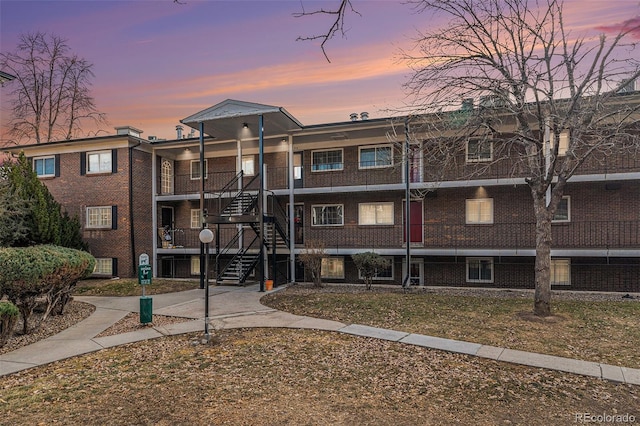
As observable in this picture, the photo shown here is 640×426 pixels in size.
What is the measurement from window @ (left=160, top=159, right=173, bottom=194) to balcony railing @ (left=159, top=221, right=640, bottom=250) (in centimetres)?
559

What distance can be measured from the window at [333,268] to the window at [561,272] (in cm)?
894

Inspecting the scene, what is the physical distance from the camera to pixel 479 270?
16422 mm

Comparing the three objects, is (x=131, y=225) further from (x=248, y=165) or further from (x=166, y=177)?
(x=248, y=165)

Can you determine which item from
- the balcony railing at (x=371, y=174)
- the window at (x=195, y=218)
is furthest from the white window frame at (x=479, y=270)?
the window at (x=195, y=218)

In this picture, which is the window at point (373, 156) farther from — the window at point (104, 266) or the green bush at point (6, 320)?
the window at point (104, 266)

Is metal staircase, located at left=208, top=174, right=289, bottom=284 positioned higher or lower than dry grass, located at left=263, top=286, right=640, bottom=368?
higher

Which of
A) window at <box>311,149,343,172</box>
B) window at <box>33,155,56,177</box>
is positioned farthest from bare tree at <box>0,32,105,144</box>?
window at <box>311,149,343,172</box>

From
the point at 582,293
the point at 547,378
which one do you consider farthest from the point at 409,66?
the point at 582,293

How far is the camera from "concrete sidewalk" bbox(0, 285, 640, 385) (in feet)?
22.0

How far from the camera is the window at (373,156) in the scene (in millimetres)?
17484

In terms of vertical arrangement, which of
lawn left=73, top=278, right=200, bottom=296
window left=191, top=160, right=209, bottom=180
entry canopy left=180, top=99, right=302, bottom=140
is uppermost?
entry canopy left=180, top=99, right=302, bottom=140

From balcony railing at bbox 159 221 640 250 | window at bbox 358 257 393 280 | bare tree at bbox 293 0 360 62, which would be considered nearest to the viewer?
bare tree at bbox 293 0 360 62

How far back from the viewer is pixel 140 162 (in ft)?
65.3

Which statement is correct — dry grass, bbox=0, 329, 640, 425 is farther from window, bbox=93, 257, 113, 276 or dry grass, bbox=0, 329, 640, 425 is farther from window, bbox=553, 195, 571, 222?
window, bbox=93, 257, 113, 276
